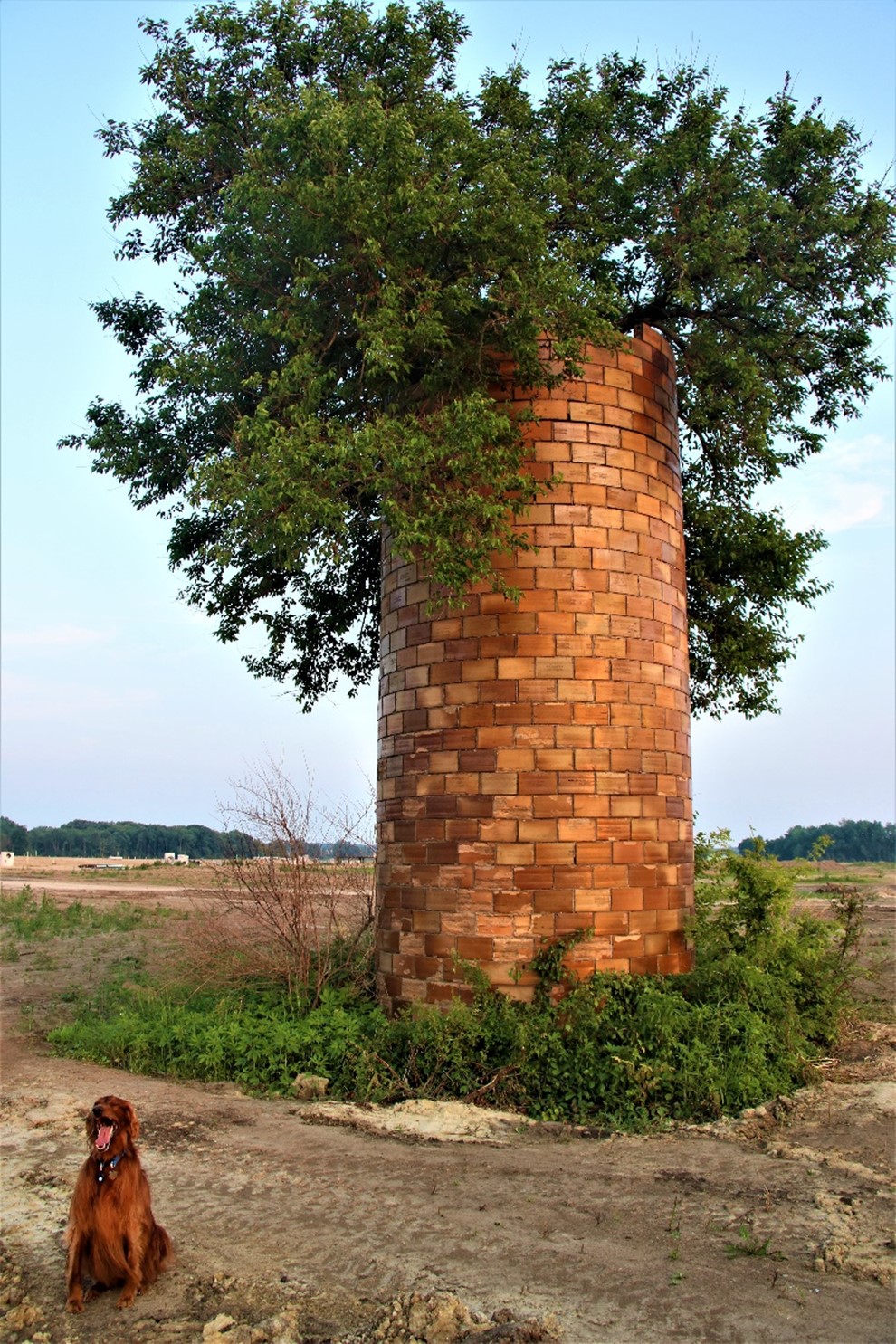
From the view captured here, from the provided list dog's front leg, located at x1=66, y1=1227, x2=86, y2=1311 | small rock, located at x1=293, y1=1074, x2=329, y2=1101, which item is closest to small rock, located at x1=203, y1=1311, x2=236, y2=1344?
dog's front leg, located at x1=66, y1=1227, x2=86, y2=1311

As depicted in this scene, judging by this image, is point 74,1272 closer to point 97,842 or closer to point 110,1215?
point 110,1215

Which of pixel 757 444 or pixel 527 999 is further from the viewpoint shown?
pixel 757 444

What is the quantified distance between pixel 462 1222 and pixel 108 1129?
2.40 m

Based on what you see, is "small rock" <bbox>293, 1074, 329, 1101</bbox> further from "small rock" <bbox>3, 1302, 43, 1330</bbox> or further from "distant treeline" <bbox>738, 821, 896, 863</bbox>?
"distant treeline" <bbox>738, 821, 896, 863</bbox>

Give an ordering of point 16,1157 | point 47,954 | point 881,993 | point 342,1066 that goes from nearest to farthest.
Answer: point 16,1157, point 342,1066, point 881,993, point 47,954

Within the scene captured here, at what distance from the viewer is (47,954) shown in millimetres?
17703

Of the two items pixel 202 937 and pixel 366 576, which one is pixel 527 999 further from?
pixel 366 576

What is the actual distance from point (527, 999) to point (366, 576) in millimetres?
7575

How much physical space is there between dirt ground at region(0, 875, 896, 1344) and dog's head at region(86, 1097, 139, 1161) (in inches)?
31.9

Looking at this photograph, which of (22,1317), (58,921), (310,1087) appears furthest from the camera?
(58,921)

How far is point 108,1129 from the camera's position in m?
4.93

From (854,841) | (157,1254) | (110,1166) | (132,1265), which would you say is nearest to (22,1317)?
(132,1265)

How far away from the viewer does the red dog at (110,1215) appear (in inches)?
195

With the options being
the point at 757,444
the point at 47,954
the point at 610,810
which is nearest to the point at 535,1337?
the point at 610,810
